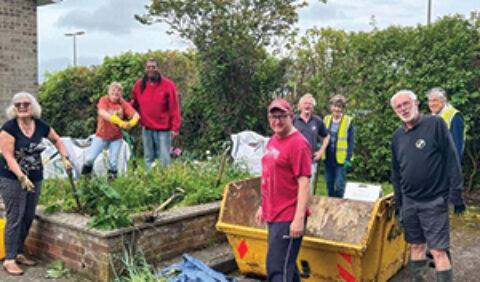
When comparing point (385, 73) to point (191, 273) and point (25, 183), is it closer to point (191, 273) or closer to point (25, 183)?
point (191, 273)

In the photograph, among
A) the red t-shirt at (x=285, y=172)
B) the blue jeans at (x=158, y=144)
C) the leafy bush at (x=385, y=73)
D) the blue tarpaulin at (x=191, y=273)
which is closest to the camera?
the red t-shirt at (x=285, y=172)

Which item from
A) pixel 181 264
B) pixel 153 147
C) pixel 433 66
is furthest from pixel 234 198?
pixel 433 66

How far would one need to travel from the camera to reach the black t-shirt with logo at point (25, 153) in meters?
4.67

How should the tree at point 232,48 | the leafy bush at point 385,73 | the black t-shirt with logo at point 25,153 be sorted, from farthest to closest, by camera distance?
the tree at point 232,48
the leafy bush at point 385,73
the black t-shirt with logo at point 25,153

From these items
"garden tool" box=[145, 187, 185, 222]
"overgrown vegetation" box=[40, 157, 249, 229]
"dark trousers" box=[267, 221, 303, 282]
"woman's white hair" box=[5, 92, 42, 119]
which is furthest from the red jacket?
"dark trousers" box=[267, 221, 303, 282]

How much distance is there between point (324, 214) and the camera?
15.6 ft

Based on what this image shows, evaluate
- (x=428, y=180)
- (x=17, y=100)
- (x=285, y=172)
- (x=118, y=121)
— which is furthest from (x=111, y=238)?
(x=428, y=180)

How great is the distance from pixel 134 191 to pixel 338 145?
113 inches

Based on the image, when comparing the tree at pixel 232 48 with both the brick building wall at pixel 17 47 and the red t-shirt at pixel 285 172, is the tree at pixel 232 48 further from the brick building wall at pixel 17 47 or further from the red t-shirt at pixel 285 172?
the red t-shirt at pixel 285 172

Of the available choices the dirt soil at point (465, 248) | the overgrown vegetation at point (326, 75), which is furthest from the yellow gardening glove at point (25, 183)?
the overgrown vegetation at point (326, 75)

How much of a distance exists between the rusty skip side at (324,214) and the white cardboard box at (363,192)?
0.44 m

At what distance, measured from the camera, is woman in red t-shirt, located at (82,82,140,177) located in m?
6.48

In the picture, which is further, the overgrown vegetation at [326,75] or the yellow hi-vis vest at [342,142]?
the overgrown vegetation at [326,75]

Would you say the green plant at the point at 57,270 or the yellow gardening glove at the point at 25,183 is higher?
the yellow gardening glove at the point at 25,183
